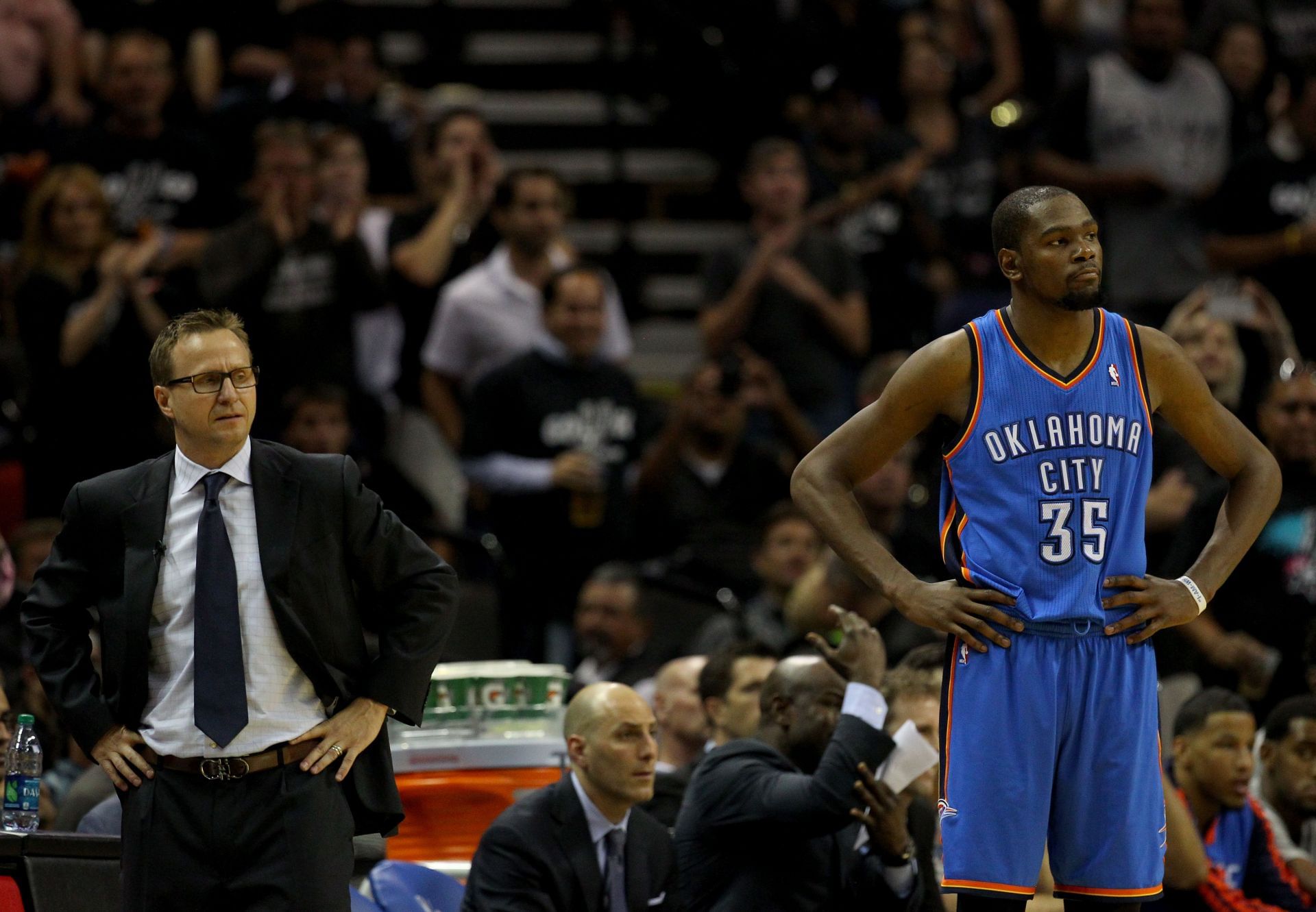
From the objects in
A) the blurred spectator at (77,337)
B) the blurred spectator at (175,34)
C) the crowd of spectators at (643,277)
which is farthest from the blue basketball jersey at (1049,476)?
the blurred spectator at (175,34)

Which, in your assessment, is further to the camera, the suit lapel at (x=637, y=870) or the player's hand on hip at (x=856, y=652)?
the suit lapel at (x=637, y=870)

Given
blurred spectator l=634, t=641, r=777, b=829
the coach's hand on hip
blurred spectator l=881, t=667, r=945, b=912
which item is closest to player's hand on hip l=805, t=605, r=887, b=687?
blurred spectator l=881, t=667, r=945, b=912

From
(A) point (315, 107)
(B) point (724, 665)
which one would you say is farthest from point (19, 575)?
(A) point (315, 107)

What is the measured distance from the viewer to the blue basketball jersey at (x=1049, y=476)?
4.32 m

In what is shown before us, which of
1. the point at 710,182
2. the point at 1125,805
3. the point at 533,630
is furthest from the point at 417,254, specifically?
the point at 1125,805

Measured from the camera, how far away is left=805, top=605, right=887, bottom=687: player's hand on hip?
17.8 ft

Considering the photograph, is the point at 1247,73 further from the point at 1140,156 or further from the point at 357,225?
the point at 357,225

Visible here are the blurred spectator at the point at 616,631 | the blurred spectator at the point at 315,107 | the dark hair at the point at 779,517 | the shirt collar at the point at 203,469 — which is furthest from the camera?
A: the blurred spectator at the point at 315,107

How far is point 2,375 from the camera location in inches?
356

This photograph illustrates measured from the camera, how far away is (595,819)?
613cm

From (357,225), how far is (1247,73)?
5.16 meters

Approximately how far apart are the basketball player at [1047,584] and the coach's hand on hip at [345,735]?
1173 millimetres

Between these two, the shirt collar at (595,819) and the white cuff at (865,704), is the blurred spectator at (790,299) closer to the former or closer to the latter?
the shirt collar at (595,819)

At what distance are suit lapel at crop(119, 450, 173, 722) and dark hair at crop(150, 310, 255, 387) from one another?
262 mm
